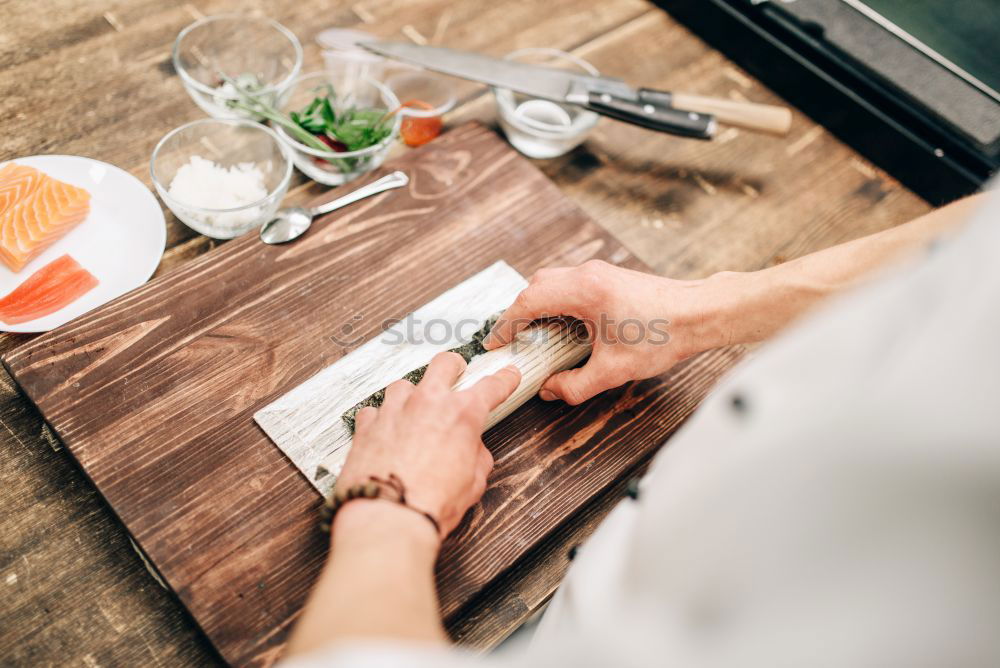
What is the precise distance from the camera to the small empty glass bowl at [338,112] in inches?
41.8

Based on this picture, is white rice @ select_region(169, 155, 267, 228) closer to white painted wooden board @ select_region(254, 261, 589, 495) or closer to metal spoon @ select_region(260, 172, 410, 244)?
metal spoon @ select_region(260, 172, 410, 244)

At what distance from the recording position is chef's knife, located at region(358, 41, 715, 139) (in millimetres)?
1117

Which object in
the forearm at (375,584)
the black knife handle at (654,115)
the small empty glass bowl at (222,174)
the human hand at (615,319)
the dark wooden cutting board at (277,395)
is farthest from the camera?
the black knife handle at (654,115)

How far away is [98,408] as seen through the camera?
0.83 meters

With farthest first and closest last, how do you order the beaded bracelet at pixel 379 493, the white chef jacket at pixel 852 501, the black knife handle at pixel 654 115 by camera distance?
the black knife handle at pixel 654 115
the beaded bracelet at pixel 379 493
the white chef jacket at pixel 852 501

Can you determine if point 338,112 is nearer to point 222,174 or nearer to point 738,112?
point 222,174

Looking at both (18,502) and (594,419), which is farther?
(594,419)

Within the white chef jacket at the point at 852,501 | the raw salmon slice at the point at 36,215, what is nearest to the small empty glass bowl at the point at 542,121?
the raw salmon slice at the point at 36,215

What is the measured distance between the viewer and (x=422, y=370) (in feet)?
2.88

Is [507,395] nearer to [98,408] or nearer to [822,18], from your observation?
[98,408]

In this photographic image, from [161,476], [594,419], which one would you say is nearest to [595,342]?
[594,419]

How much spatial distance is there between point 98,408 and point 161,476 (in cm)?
12

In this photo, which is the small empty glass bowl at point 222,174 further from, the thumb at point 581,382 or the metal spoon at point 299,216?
the thumb at point 581,382

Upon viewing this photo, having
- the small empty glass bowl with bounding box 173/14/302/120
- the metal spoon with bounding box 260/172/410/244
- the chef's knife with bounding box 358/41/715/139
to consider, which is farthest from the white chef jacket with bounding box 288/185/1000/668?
the small empty glass bowl with bounding box 173/14/302/120
